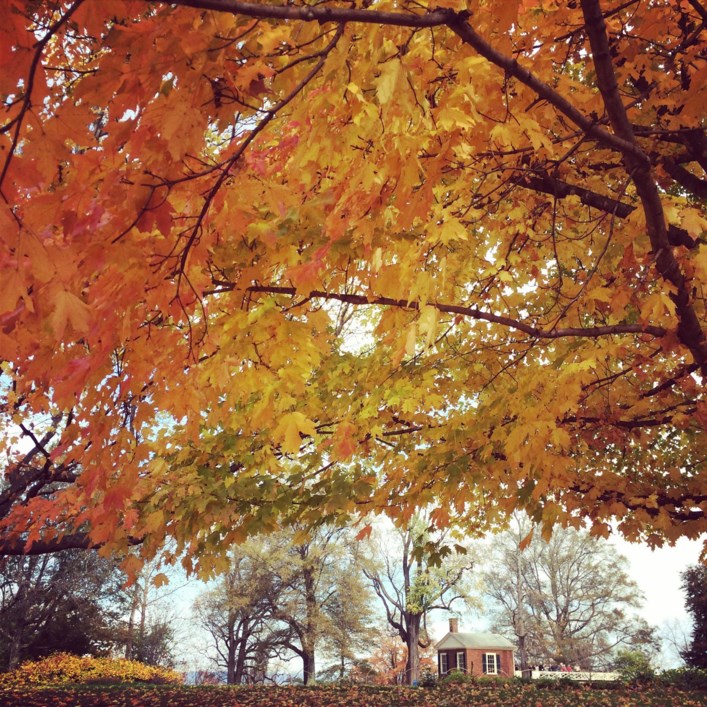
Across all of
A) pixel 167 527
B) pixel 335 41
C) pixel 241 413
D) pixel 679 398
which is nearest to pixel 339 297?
pixel 335 41

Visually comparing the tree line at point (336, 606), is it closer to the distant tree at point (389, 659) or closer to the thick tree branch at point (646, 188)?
the distant tree at point (389, 659)

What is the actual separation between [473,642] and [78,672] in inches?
1046

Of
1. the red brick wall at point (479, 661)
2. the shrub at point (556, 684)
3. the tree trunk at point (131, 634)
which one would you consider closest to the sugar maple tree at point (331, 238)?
the shrub at point (556, 684)

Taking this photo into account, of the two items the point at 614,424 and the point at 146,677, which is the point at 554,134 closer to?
the point at 614,424

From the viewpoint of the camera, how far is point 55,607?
22422 millimetres

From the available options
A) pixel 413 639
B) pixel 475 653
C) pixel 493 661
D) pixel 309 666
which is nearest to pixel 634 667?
pixel 413 639

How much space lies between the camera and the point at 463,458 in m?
5.24

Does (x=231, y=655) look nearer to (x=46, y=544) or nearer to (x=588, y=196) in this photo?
(x=46, y=544)

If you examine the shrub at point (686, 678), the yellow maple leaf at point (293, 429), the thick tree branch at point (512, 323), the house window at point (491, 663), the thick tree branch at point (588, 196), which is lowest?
the house window at point (491, 663)

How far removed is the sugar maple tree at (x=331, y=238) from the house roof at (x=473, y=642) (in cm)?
3391

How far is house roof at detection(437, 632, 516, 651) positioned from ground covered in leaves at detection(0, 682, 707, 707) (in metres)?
20.2

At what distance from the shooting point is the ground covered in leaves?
40.9 feet

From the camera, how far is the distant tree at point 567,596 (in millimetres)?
36656

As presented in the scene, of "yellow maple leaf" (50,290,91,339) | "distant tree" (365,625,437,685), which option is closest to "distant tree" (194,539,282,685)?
"distant tree" (365,625,437,685)
